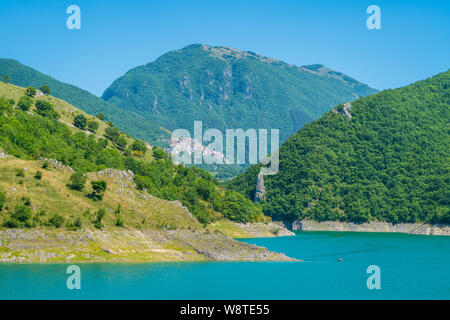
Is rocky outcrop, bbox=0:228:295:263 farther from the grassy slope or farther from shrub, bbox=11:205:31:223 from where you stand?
the grassy slope

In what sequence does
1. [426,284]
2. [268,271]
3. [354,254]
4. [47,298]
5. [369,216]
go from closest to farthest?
[47,298] → [426,284] → [268,271] → [354,254] → [369,216]

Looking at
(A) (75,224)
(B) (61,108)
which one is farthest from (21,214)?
(B) (61,108)

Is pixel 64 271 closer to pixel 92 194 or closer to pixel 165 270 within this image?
pixel 165 270

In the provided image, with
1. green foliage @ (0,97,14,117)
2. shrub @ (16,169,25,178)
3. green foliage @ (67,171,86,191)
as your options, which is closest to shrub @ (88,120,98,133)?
green foliage @ (0,97,14,117)

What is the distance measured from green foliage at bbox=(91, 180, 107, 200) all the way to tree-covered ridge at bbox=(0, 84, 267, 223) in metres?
0.06

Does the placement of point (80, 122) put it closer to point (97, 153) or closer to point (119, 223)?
point (97, 153)

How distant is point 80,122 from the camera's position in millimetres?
136875

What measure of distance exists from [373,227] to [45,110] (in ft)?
352

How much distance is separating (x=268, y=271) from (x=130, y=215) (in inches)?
957

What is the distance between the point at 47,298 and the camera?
4981 cm

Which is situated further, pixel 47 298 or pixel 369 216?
pixel 369 216

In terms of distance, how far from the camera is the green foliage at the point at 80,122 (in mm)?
136875

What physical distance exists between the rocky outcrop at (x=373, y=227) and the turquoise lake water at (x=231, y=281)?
80128 millimetres
